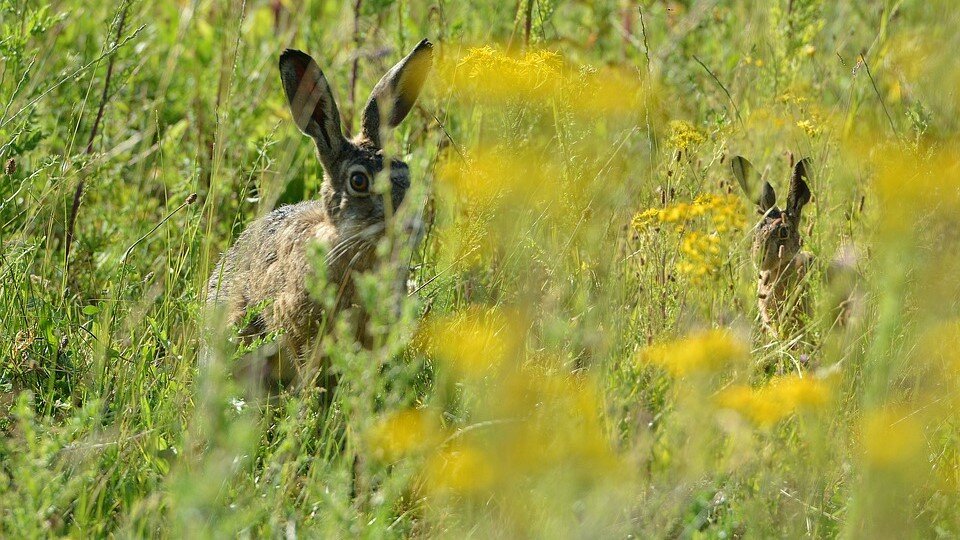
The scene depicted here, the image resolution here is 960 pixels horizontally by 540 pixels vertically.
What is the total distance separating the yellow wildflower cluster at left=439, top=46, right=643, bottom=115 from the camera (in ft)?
13.0

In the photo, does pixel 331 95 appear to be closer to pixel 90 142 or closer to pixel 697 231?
pixel 90 142

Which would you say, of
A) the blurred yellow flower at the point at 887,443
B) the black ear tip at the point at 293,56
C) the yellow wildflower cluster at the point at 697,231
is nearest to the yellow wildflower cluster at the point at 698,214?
the yellow wildflower cluster at the point at 697,231

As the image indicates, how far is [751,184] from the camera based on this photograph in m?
4.92

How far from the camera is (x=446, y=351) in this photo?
322 centimetres

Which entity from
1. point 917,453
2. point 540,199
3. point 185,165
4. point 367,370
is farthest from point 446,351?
point 185,165

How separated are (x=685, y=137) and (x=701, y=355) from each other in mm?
1460

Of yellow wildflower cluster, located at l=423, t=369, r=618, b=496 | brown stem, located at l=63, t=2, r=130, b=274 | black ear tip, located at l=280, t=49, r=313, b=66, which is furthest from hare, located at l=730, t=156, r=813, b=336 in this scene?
brown stem, located at l=63, t=2, r=130, b=274

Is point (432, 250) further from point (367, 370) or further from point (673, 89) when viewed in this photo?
point (367, 370)

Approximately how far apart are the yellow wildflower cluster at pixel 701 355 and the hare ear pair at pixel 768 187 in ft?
5.96

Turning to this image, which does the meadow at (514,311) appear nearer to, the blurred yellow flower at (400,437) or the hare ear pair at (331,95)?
the blurred yellow flower at (400,437)

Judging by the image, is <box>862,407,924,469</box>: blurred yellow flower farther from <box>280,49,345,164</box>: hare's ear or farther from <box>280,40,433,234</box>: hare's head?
<box>280,49,345,164</box>: hare's ear

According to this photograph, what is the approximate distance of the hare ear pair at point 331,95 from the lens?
4582mm

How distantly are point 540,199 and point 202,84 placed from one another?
2.62 metres

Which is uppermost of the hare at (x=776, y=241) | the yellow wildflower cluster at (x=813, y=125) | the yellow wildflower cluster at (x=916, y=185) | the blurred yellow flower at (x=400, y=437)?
the yellow wildflower cluster at (x=916, y=185)
